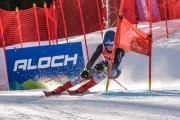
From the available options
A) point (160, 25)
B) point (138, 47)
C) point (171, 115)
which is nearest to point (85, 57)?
point (160, 25)

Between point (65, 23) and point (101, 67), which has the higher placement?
point (65, 23)

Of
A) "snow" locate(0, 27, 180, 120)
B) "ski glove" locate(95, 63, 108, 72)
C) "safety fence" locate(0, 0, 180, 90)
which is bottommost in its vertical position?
"snow" locate(0, 27, 180, 120)

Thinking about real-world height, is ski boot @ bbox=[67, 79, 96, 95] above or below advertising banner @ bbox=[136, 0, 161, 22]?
below

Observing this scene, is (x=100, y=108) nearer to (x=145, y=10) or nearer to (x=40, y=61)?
(x=40, y=61)

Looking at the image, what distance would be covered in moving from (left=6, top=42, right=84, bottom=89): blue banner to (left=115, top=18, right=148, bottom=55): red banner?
5892mm

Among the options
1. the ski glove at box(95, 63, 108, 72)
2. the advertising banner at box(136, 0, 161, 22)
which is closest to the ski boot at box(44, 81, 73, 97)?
the ski glove at box(95, 63, 108, 72)

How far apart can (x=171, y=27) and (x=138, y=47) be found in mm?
8122

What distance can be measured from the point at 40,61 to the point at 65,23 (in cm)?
277

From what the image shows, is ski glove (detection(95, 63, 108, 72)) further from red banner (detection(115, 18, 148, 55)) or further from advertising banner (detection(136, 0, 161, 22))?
advertising banner (detection(136, 0, 161, 22))

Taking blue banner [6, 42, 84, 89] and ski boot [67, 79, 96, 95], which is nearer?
ski boot [67, 79, 96, 95]

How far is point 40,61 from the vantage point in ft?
50.7

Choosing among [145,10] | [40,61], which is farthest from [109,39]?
[145,10]

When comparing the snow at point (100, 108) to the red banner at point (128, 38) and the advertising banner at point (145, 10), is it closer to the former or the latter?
the red banner at point (128, 38)

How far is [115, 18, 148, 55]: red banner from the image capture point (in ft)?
31.1
